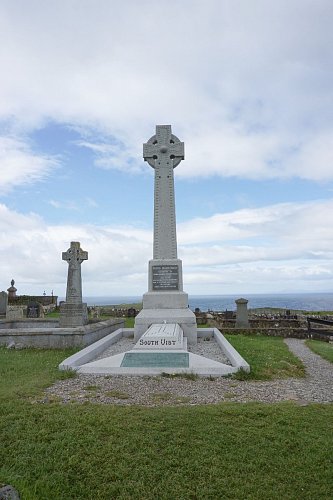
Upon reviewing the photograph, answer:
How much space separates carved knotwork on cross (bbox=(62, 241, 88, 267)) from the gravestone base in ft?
5.58

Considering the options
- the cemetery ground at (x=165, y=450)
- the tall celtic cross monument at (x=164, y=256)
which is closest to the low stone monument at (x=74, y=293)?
the tall celtic cross monument at (x=164, y=256)

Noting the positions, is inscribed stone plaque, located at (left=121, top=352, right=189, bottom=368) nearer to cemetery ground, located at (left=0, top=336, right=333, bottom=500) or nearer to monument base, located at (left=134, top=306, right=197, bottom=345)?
cemetery ground, located at (left=0, top=336, right=333, bottom=500)

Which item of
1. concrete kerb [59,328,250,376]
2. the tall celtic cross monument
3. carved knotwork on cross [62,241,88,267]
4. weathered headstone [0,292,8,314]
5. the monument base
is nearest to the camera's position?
concrete kerb [59,328,250,376]

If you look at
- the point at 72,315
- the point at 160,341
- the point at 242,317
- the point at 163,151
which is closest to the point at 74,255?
the point at 72,315

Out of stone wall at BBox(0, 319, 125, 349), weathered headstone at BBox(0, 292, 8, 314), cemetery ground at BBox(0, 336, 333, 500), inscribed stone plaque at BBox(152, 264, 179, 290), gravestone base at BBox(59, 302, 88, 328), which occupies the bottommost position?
cemetery ground at BBox(0, 336, 333, 500)

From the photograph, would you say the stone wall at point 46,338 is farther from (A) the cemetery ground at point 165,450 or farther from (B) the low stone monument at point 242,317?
(B) the low stone monument at point 242,317

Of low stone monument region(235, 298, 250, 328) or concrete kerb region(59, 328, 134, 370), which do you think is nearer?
concrete kerb region(59, 328, 134, 370)

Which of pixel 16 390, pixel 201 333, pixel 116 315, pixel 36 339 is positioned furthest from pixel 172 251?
pixel 116 315

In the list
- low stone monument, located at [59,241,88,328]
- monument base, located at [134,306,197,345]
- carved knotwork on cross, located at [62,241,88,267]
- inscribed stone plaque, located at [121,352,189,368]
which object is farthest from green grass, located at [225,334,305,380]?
carved knotwork on cross, located at [62,241,88,267]

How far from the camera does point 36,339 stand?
415 inches

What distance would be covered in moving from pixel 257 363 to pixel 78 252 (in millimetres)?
8841

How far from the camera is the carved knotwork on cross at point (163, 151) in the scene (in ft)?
44.5

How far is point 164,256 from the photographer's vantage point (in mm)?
12688

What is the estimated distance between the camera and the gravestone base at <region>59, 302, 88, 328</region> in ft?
44.8
